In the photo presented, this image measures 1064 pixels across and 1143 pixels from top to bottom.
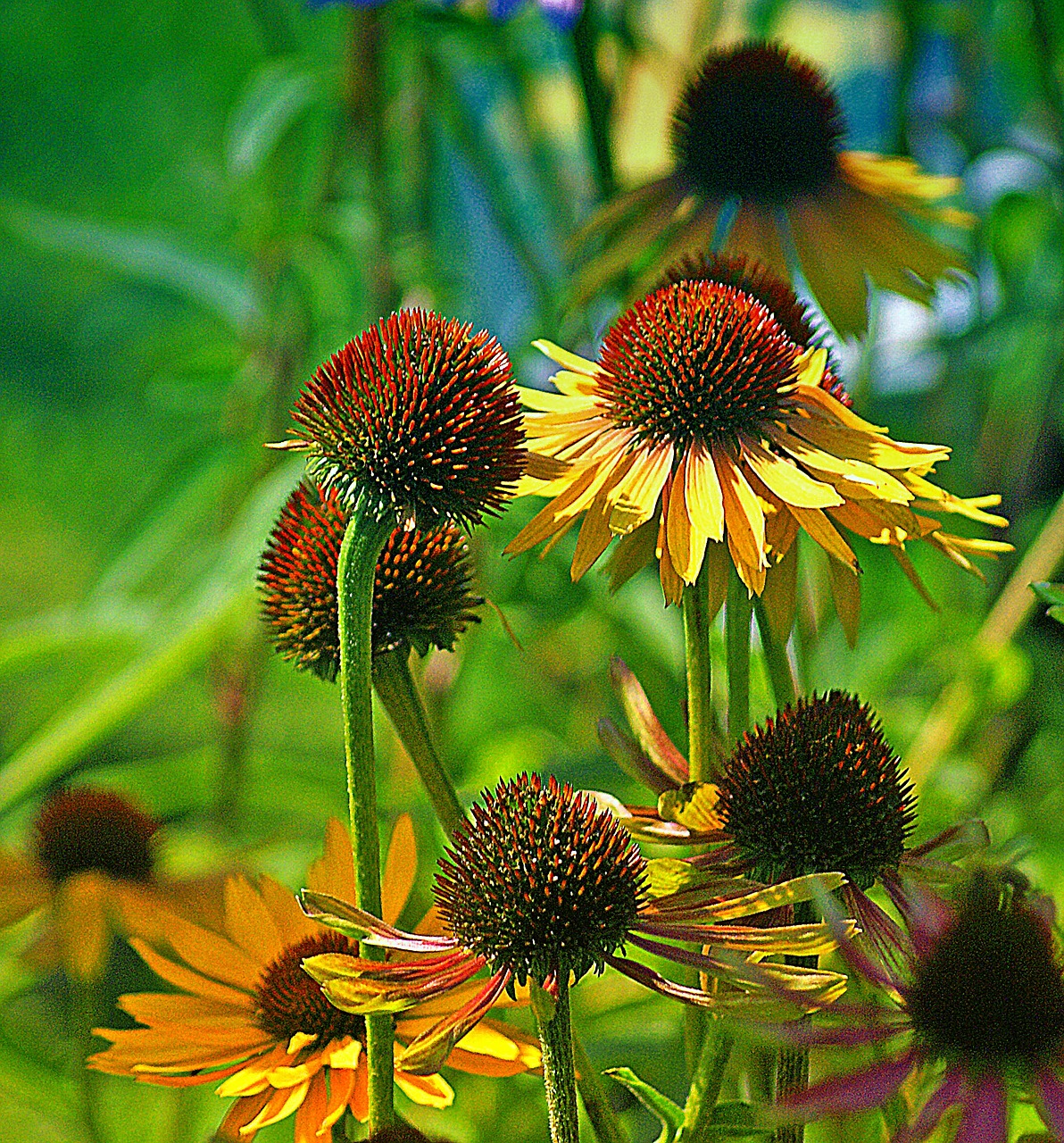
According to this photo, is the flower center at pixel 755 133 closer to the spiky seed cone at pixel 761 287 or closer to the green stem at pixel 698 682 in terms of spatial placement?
the spiky seed cone at pixel 761 287

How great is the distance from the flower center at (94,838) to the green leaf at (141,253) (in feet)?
0.90

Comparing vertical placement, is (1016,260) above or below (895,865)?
above

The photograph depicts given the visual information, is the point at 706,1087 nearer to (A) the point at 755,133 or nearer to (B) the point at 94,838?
(A) the point at 755,133

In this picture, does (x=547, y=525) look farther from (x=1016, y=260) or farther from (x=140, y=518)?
(x=1016, y=260)

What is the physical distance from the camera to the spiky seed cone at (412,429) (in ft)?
0.86

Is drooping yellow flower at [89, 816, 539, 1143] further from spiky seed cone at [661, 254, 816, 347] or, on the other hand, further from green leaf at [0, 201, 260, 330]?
green leaf at [0, 201, 260, 330]

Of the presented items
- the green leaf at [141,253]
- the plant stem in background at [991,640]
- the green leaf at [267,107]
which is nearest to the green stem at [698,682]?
the plant stem in background at [991,640]

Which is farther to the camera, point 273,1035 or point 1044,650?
point 1044,650

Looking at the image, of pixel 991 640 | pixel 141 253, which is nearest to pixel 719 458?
pixel 991 640

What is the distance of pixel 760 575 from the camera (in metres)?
0.27

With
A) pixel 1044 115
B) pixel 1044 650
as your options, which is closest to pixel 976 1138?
pixel 1044 650

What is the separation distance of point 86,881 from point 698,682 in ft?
1.24

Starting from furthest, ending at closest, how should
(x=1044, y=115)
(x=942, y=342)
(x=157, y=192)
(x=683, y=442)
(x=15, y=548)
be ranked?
(x=157, y=192)
(x=15, y=548)
(x=1044, y=115)
(x=942, y=342)
(x=683, y=442)

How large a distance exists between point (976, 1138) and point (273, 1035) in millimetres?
150
